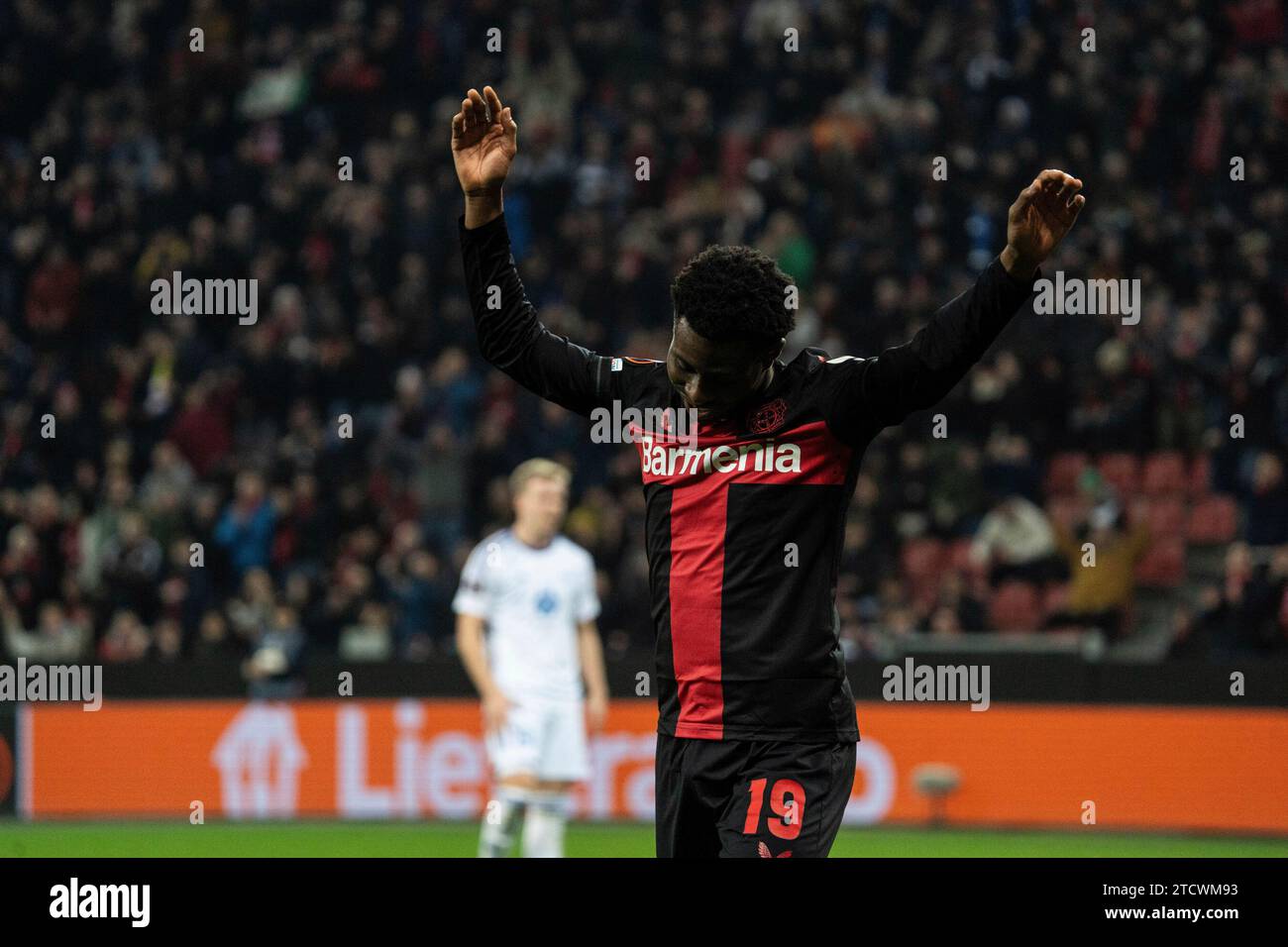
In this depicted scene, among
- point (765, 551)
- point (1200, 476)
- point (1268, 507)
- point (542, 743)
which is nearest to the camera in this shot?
point (765, 551)

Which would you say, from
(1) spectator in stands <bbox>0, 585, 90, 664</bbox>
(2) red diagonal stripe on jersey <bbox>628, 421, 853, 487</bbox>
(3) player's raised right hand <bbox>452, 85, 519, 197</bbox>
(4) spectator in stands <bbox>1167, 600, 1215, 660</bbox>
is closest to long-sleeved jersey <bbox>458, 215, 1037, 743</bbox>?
(2) red diagonal stripe on jersey <bbox>628, 421, 853, 487</bbox>

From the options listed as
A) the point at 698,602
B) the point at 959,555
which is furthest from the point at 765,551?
the point at 959,555

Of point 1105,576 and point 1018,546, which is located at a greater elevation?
point 1018,546

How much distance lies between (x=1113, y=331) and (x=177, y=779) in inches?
333

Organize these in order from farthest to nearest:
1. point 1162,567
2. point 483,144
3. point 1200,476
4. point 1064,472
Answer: point 1064,472 < point 1200,476 < point 1162,567 < point 483,144

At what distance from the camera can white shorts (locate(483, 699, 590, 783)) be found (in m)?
9.22

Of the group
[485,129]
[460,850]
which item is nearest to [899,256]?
[460,850]

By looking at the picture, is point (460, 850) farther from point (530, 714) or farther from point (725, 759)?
point (725, 759)

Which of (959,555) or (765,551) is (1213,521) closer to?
(959,555)

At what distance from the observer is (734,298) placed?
4.36 metres

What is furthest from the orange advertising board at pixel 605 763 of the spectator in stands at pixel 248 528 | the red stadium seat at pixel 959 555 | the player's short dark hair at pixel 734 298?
the player's short dark hair at pixel 734 298

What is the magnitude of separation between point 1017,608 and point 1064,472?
147 cm

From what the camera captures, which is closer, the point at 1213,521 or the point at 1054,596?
the point at 1054,596

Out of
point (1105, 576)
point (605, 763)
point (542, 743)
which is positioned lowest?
point (605, 763)
